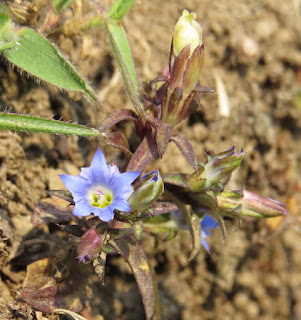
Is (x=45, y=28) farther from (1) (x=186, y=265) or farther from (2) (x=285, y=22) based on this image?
(2) (x=285, y=22)

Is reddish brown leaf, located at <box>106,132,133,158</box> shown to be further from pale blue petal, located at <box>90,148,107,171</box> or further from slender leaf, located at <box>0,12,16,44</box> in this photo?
slender leaf, located at <box>0,12,16,44</box>

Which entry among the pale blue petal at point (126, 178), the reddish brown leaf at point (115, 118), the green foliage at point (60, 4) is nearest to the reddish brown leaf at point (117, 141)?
the reddish brown leaf at point (115, 118)

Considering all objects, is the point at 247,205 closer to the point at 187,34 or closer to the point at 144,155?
the point at 144,155

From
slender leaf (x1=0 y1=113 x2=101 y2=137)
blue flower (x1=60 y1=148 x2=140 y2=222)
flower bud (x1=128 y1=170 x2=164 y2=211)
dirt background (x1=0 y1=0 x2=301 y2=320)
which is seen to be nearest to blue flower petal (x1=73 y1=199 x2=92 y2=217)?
blue flower (x1=60 y1=148 x2=140 y2=222)

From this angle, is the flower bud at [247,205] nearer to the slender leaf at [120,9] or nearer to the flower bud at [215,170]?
the flower bud at [215,170]

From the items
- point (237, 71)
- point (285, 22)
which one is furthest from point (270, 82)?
point (285, 22)

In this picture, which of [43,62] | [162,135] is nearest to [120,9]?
[43,62]
